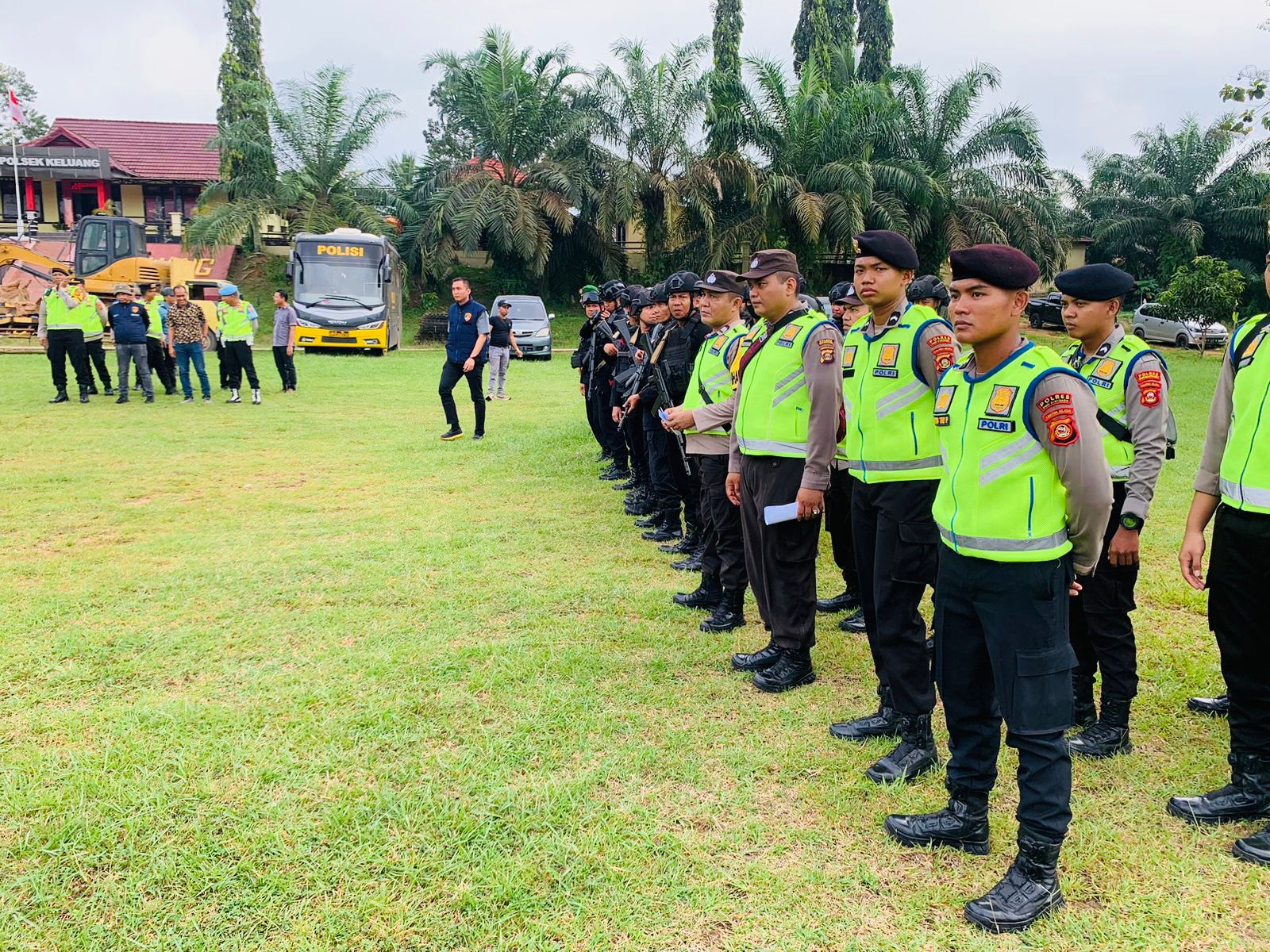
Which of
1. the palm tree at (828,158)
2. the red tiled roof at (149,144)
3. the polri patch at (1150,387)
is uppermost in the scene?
the red tiled roof at (149,144)

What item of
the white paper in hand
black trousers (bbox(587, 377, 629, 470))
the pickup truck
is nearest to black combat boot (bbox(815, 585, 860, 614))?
the white paper in hand

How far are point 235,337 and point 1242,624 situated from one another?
1355 centimetres

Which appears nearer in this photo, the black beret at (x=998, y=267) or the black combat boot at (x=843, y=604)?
the black beret at (x=998, y=267)

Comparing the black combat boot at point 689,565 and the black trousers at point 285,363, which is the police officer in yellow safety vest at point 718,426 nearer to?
the black combat boot at point 689,565

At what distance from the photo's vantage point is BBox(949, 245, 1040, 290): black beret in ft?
8.58

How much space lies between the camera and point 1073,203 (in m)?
35.2

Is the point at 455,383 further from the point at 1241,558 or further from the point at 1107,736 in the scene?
the point at 1241,558

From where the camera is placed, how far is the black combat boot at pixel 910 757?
3346mm

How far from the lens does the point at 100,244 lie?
22672mm

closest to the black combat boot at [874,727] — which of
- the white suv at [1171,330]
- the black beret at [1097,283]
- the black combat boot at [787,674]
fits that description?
the black combat boot at [787,674]

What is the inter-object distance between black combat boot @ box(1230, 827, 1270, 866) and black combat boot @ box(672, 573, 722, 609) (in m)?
2.79

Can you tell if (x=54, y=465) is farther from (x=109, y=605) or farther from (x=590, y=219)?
(x=590, y=219)

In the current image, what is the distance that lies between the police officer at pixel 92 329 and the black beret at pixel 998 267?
13710mm

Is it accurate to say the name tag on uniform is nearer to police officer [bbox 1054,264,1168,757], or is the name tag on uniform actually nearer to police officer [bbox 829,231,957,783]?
police officer [bbox 829,231,957,783]
